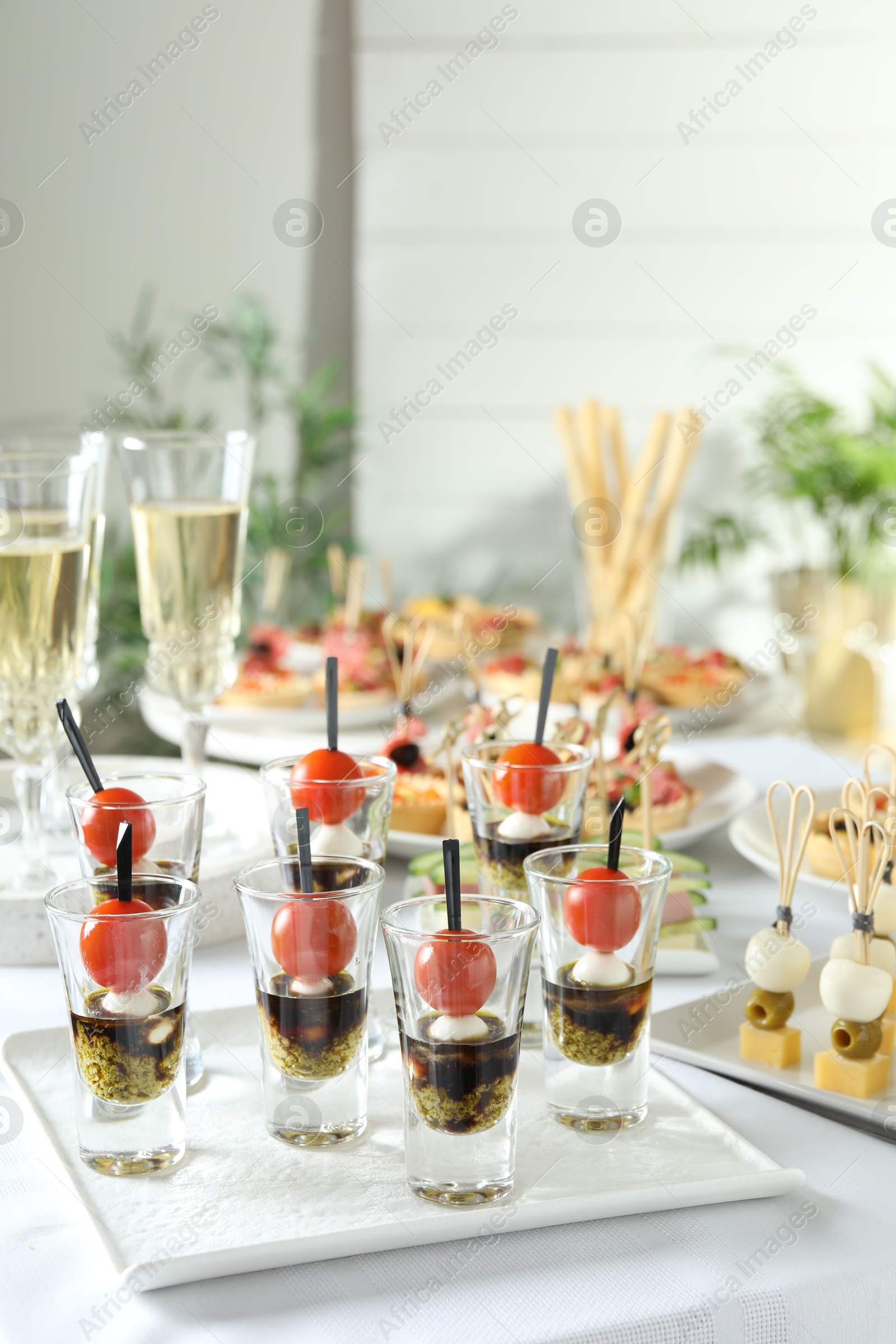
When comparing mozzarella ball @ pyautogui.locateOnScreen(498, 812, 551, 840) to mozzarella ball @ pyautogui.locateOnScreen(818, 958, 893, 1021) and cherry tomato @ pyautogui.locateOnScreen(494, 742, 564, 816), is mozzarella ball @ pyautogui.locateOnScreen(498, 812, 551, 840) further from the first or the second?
mozzarella ball @ pyautogui.locateOnScreen(818, 958, 893, 1021)

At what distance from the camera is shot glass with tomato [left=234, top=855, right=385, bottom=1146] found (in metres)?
0.94

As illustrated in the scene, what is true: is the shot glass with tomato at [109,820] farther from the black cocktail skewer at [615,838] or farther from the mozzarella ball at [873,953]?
the mozzarella ball at [873,953]

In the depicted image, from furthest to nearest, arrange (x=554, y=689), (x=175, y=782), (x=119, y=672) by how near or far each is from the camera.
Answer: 1. (x=119, y=672)
2. (x=554, y=689)
3. (x=175, y=782)

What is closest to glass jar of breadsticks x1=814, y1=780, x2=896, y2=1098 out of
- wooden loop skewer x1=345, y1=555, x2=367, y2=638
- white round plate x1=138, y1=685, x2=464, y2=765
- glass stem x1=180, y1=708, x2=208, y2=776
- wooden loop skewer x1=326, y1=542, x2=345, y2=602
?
glass stem x1=180, y1=708, x2=208, y2=776

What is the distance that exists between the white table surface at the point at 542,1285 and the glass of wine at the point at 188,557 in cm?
76

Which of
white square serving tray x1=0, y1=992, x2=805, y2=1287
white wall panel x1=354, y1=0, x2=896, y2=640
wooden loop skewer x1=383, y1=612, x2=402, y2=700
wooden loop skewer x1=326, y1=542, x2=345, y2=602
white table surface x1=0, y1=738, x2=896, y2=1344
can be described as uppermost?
white wall panel x1=354, y1=0, x2=896, y2=640

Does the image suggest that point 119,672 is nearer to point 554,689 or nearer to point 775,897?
point 554,689

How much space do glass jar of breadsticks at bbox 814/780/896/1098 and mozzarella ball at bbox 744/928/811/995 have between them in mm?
28

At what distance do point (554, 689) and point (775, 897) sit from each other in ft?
3.01

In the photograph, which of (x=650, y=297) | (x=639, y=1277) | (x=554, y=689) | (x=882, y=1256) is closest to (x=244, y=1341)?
(x=639, y=1277)

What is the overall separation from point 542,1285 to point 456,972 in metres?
0.20

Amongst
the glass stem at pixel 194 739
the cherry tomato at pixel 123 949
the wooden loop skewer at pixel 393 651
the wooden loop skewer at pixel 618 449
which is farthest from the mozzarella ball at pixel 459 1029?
the wooden loop skewer at pixel 618 449

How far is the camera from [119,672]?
4332 millimetres

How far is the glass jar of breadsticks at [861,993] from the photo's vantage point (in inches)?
40.8
